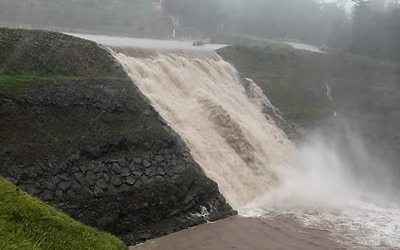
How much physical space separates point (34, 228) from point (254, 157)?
1509 centimetres

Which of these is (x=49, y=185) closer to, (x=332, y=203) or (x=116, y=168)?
(x=116, y=168)

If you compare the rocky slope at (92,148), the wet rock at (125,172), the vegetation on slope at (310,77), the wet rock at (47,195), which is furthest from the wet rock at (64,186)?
the vegetation on slope at (310,77)

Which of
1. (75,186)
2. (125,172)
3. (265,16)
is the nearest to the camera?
(75,186)

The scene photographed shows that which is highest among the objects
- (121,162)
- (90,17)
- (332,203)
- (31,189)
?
(90,17)

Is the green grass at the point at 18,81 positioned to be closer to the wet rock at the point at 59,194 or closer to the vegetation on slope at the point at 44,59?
the vegetation on slope at the point at 44,59

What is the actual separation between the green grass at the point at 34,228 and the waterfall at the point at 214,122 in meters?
9.67

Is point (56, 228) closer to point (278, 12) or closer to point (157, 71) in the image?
point (157, 71)

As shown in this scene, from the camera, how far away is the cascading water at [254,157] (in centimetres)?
1842

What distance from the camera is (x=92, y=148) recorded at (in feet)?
51.5

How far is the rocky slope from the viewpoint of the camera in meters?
14.3

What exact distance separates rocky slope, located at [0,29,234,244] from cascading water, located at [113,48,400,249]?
5.29ft

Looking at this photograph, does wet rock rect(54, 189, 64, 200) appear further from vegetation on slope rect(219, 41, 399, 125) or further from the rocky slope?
vegetation on slope rect(219, 41, 399, 125)

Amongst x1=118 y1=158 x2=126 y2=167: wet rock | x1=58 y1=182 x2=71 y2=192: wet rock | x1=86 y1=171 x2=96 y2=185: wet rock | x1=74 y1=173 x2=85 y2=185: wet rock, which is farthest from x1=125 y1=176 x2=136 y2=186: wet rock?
x1=58 y1=182 x2=71 y2=192: wet rock

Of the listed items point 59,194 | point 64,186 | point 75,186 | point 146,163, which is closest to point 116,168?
point 146,163
